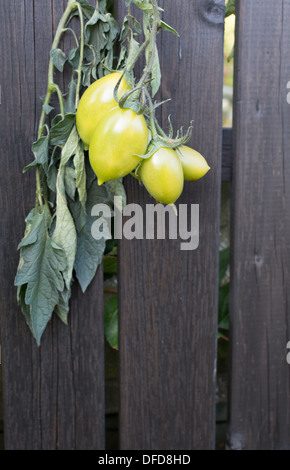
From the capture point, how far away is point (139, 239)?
1.01m

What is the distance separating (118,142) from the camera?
0.72 metres

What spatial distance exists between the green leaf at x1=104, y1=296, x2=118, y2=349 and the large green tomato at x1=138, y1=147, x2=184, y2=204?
0.43 metres

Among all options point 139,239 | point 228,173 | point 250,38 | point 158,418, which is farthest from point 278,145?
point 158,418

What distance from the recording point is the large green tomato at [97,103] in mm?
782

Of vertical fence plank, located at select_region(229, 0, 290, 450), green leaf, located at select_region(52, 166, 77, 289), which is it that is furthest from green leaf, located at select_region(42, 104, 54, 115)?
vertical fence plank, located at select_region(229, 0, 290, 450)

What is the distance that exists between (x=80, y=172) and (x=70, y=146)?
2.0 inches

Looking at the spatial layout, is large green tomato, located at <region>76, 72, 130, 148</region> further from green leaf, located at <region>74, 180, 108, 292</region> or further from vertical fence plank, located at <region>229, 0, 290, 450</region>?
vertical fence plank, located at <region>229, 0, 290, 450</region>

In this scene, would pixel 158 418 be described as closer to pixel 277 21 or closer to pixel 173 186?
pixel 173 186

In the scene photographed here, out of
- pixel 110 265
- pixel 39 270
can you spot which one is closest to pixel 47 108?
pixel 39 270

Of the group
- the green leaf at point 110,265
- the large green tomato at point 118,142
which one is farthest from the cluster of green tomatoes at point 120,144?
the green leaf at point 110,265

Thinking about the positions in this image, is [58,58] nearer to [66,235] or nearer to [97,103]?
[97,103]

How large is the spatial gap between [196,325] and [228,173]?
343 mm

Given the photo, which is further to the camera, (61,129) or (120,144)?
(61,129)

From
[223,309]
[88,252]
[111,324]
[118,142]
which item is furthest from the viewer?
[223,309]
